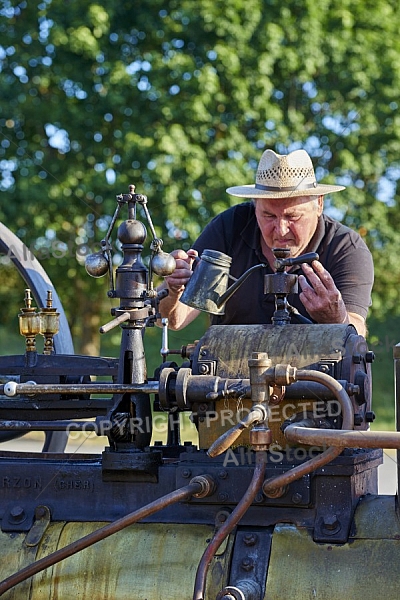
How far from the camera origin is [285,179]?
348 centimetres

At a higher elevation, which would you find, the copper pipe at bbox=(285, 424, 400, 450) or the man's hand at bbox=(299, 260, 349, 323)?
the man's hand at bbox=(299, 260, 349, 323)

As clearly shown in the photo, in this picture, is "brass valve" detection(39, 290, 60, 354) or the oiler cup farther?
"brass valve" detection(39, 290, 60, 354)

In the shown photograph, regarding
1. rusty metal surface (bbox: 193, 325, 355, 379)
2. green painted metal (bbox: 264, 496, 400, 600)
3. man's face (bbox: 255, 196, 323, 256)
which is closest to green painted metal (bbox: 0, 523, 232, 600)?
green painted metal (bbox: 264, 496, 400, 600)

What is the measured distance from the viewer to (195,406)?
8.32 ft

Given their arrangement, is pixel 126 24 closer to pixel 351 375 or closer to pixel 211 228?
pixel 211 228

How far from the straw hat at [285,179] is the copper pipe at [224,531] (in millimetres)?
1355

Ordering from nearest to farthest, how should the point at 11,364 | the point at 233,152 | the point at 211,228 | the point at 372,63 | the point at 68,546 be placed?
the point at 68,546 → the point at 11,364 → the point at 211,228 → the point at 233,152 → the point at 372,63

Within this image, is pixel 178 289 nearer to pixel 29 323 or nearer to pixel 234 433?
pixel 29 323

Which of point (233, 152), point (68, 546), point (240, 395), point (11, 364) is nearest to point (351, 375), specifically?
point (240, 395)

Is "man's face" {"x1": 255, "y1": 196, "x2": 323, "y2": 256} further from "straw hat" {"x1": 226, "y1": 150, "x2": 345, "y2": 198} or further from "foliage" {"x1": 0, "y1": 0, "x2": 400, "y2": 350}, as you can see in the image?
"foliage" {"x1": 0, "y1": 0, "x2": 400, "y2": 350}

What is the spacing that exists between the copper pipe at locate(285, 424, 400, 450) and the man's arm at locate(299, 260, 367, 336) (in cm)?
79

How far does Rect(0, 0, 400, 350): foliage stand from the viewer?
1014cm

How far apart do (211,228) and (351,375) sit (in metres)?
1.32

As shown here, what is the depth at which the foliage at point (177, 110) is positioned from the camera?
33.3ft
